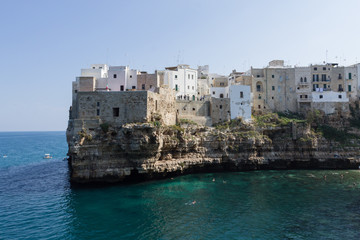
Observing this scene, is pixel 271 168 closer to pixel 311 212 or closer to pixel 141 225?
pixel 311 212

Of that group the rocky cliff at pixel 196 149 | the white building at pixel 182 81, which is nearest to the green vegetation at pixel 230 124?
the rocky cliff at pixel 196 149

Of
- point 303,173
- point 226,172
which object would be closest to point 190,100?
point 226,172

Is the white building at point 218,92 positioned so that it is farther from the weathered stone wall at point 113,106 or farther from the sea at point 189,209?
the weathered stone wall at point 113,106

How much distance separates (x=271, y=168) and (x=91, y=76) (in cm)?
3051

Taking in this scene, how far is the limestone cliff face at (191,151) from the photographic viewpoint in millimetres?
32875

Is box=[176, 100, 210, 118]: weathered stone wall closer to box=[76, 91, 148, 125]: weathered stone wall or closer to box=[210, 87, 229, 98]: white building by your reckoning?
box=[210, 87, 229, 98]: white building

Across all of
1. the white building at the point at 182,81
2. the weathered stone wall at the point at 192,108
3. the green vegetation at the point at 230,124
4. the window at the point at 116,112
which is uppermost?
the white building at the point at 182,81

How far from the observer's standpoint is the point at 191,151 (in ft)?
130

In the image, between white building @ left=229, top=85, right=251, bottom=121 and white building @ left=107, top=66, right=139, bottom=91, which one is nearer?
white building @ left=107, top=66, right=139, bottom=91

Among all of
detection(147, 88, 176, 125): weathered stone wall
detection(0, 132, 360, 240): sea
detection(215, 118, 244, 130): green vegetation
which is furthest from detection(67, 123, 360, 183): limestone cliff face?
detection(0, 132, 360, 240): sea

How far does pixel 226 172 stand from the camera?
133 ft

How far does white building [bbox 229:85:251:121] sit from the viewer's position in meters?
46.4

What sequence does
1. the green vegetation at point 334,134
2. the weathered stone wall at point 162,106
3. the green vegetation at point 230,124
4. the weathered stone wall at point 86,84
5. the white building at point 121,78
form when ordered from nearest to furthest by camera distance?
the weathered stone wall at point 162,106 → the weathered stone wall at point 86,84 → the white building at point 121,78 → the green vegetation at point 230,124 → the green vegetation at point 334,134

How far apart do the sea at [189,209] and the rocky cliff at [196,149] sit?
228cm
